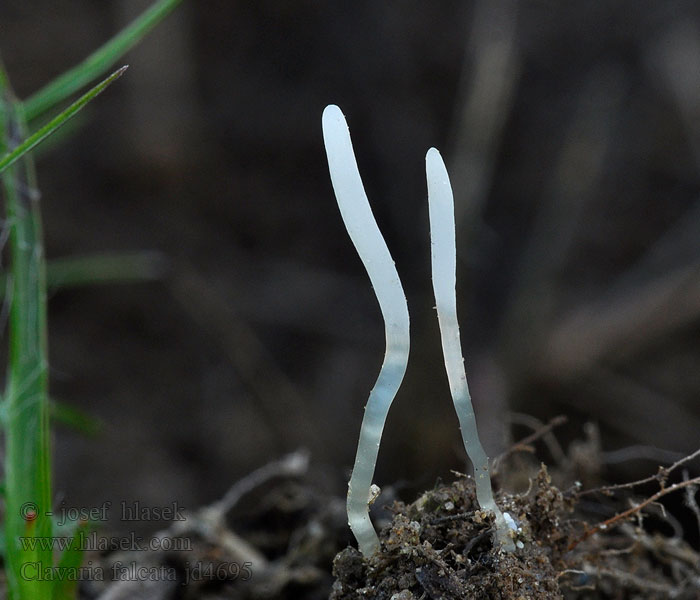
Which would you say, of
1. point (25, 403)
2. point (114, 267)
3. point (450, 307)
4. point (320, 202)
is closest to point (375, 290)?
point (450, 307)

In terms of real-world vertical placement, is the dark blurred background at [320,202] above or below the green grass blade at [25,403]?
above

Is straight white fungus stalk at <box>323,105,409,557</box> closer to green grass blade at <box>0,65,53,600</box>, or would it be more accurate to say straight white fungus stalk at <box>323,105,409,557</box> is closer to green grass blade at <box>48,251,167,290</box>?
green grass blade at <box>0,65,53,600</box>

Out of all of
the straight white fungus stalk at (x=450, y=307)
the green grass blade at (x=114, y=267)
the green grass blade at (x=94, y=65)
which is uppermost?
the green grass blade at (x=114, y=267)

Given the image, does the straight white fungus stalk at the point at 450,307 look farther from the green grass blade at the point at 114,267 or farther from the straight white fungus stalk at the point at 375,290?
the green grass blade at the point at 114,267

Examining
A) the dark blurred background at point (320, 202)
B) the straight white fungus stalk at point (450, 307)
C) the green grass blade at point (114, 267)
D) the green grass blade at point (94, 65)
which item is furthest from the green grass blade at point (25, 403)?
the dark blurred background at point (320, 202)

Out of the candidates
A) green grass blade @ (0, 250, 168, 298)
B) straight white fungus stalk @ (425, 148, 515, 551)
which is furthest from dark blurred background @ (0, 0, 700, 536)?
straight white fungus stalk @ (425, 148, 515, 551)

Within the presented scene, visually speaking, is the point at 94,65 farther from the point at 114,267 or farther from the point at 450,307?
the point at 114,267

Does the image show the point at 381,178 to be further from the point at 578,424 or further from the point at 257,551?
the point at 257,551
